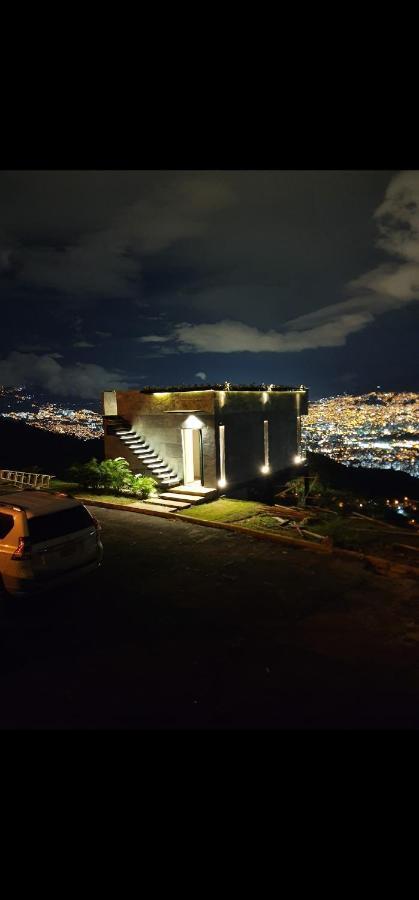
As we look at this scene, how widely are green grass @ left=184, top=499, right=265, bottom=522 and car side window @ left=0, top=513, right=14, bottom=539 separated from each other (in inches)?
257

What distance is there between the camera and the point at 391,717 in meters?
4.71

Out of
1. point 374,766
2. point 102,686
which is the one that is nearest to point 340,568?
point 374,766

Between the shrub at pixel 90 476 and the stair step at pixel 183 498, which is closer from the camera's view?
the stair step at pixel 183 498

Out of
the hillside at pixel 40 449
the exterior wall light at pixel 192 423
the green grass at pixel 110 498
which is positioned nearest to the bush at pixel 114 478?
the green grass at pixel 110 498

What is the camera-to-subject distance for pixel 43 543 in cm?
686

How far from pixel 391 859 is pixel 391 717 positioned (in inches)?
60.7

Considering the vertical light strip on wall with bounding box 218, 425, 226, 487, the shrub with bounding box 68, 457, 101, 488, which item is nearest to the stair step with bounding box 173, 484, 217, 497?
the vertical light strip on wall with bounding box 218, 425, 226, 487

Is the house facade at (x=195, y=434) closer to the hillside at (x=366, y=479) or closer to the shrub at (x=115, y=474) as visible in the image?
the shrub at (x=115, y=474)

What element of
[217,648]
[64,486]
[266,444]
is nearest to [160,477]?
[64,486]

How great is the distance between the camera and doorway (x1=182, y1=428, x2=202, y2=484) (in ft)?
55.2

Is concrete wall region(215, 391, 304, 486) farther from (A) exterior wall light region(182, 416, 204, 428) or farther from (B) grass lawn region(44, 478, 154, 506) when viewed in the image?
(B) grass lawn region(44, 478, 154, 506)

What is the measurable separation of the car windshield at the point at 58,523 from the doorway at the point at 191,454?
29.6ft

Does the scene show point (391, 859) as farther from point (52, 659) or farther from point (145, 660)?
point (52, 659)

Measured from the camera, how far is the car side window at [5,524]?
271 inches
